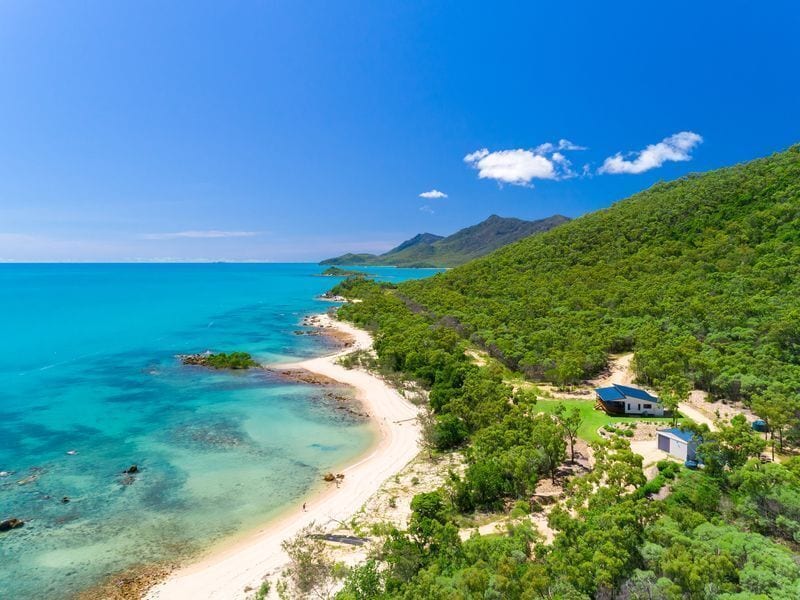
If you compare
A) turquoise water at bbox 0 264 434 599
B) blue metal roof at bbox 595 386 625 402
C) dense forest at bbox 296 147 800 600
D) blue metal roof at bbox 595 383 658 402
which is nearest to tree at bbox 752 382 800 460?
dense forest at bbox 296 147 800 600

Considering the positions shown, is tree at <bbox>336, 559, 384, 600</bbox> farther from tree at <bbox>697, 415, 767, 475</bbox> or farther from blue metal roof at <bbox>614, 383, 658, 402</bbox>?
blue metal roof at <bbox>614, 383, 658, 402</bbox>

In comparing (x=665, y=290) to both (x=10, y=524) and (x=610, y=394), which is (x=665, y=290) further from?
(x=10, y=524)

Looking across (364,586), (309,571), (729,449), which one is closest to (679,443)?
(729,449)

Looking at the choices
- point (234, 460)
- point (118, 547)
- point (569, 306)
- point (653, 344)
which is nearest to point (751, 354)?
point (653, 344)

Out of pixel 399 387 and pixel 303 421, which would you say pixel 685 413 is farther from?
pixel 303 421

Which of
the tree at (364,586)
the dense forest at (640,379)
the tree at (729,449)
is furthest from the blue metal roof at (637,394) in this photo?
the tree at (364,586)
